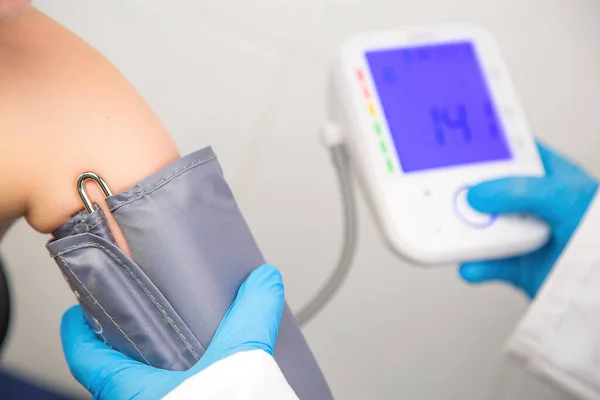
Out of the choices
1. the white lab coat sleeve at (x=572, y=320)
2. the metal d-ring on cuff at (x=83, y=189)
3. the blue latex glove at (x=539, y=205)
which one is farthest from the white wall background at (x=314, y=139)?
the metal d-ring on cuff at (x=83, y=189)

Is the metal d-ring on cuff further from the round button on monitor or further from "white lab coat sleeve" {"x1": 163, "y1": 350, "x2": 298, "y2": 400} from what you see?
the round button on monitor

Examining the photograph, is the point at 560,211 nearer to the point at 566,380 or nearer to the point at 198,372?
the point at 566,380

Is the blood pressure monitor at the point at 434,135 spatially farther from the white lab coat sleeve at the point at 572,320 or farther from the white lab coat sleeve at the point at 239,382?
the white lab coat sleeve at the point at 239,382

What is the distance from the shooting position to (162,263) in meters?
0.49

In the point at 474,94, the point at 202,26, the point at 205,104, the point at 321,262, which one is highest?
the point at 202,26

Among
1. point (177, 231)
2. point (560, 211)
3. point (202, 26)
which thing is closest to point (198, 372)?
point (177, 231)

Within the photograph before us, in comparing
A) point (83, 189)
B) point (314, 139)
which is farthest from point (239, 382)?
point (314, 139)

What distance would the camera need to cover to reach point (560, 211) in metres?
0.69

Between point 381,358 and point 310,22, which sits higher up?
point 310,22

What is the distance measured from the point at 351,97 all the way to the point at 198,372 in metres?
0.39

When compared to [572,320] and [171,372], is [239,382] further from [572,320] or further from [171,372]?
[572,320]

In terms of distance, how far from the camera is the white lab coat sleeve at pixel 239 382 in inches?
18.7

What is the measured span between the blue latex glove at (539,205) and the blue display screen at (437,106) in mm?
67

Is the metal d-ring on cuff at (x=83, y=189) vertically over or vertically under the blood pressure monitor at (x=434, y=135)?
over
